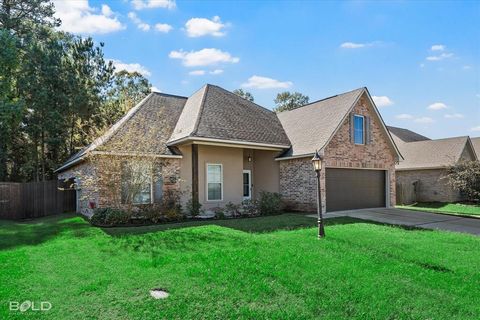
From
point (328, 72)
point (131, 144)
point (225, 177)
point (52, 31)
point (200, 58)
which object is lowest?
point (225, 177)

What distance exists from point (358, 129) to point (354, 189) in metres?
3.14

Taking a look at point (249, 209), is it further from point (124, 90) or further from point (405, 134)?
point (405, 134)

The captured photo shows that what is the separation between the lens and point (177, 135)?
1479 centimetres

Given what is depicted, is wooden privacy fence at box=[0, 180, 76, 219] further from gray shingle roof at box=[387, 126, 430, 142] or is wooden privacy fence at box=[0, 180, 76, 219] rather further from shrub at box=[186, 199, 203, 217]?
gray shingle roof at box=[387, 126, 430, 142]

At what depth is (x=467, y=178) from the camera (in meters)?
20.8

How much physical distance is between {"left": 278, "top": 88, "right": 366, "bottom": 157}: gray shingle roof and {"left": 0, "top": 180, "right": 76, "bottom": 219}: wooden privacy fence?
11.9m

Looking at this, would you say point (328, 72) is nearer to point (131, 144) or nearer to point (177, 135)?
point (177, 135)

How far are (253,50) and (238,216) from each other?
25.7ft

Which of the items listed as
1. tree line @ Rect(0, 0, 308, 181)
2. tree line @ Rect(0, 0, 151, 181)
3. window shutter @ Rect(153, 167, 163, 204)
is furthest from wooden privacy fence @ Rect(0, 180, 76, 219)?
window shutter @ Rect(153, 167, 163, 204)

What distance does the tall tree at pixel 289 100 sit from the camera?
140 ft

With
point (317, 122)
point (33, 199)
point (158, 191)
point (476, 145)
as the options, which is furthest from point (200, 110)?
point (476, 145)

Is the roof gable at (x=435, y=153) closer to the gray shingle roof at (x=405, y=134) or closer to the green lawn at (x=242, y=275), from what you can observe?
the gray shingle roof at (x=405, y=134)

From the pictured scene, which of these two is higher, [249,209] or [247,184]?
[247,184]

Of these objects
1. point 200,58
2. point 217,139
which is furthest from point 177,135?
point 200,58
